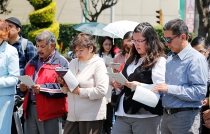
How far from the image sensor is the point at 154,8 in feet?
104

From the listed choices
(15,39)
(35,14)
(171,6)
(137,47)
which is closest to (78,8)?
(171,6)

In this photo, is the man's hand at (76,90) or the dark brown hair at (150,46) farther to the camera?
the man's hand at (76,90)

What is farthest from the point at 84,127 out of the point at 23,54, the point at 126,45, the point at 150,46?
the point at 126,45

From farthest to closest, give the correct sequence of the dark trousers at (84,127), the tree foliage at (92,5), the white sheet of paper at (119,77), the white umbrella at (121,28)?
1. the tree foliage at (92,5)
2. the white umbrella at (121,28)
3. the dark trousers at (84,127)
4. the white sheet of paper at (119,77)

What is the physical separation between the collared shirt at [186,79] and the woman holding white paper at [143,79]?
0.15 m

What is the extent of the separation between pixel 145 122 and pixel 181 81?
0.68 m

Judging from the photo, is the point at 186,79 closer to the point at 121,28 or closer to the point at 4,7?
the point at 121,28

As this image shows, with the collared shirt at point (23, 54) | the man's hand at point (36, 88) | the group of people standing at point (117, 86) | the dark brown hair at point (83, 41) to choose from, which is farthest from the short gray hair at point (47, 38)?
the collared shirt at point (23, 54)

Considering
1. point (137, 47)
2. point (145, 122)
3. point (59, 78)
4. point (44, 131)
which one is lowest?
point (44, 131)

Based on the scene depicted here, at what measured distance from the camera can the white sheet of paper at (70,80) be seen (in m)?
6.12

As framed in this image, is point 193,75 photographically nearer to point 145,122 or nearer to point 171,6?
point 145,122

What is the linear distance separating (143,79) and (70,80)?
1103 mm

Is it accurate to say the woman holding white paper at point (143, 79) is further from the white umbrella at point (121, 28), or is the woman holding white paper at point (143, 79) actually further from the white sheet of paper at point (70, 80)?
the white umbrella at point (121, 28)

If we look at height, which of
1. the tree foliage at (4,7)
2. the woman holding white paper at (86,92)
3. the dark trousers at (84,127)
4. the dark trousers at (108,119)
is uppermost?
the tree foliage at (4,7)
